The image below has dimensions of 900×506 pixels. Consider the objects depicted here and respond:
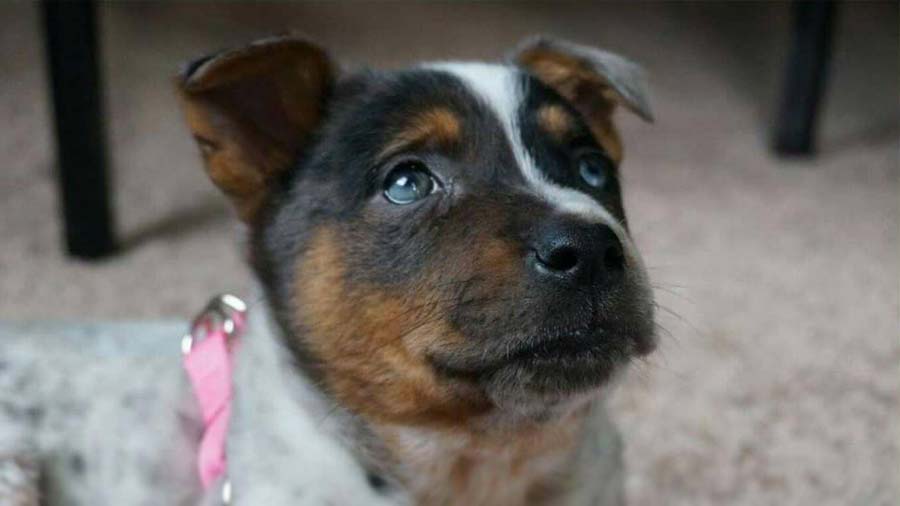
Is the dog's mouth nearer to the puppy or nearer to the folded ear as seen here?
the puppy

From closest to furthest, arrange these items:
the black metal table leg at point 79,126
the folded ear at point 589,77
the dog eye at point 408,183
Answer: the dog eye at point 408,183, the folded ear at point 589,77, the black metal table leg at point 79,126

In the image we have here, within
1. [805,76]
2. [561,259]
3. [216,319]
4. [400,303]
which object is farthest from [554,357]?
[805,76]

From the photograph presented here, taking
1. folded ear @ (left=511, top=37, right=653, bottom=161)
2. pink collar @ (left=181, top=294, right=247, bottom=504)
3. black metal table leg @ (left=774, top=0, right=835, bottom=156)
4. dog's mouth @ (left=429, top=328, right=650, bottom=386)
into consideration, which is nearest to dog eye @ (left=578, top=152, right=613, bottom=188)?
folded ear @ (left=511, top=37, right=653, bottom=161)

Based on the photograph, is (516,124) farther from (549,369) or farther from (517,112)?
(549,369)

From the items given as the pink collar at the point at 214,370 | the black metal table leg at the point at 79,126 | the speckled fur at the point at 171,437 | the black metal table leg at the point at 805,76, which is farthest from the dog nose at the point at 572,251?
the black metal table leg at the point at 805,76

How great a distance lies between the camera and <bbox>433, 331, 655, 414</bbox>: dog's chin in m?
1.66

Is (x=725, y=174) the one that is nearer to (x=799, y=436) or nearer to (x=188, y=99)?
(x=799, y=436)

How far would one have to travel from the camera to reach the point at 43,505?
2.17 metres

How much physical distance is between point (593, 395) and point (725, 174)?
263 cm

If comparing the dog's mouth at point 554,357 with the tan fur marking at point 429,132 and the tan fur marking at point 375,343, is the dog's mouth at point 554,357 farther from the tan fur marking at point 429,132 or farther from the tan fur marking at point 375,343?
the tan fur marking at point 429,132

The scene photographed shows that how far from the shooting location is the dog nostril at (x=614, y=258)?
167cm

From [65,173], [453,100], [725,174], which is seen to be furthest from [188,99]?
[725,174]

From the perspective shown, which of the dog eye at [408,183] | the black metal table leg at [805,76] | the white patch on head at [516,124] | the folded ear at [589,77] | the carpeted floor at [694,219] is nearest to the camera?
the white patch on head at [516,124]

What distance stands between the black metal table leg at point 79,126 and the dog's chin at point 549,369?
6.13 ft
